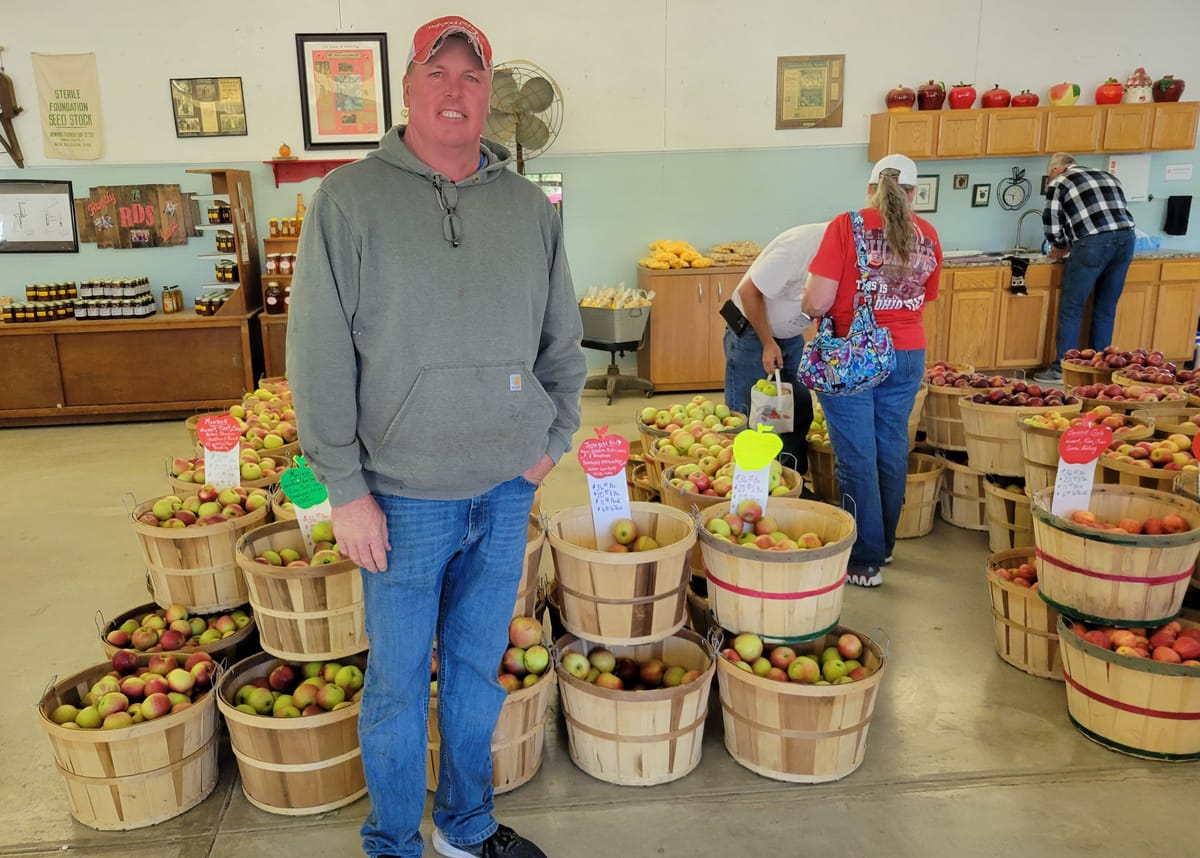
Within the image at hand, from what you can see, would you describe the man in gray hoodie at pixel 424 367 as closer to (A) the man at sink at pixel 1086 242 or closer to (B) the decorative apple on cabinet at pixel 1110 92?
(A) the man at sink at pixel 1086 242

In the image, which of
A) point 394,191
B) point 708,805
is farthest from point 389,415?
point 708,805

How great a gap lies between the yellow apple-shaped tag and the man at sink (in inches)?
240

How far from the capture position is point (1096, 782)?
101 inches

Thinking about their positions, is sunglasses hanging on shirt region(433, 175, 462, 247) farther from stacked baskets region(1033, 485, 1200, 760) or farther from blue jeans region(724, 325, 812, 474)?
blue jeans region(724, 325, 812, 474)

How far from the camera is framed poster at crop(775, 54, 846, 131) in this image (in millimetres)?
8094

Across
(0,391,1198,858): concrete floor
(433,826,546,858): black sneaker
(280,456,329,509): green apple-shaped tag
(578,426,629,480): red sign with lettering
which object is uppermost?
(578,426,629,480): red sign with lettering

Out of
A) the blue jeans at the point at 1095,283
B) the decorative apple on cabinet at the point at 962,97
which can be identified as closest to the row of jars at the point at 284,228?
the decorative apple on cabinet at the point at 962,97

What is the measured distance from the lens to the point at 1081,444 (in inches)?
112

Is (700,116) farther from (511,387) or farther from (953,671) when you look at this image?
(511,387)

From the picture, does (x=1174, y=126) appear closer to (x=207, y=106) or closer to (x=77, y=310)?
(x=207, y=106)

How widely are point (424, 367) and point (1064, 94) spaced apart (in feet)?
27.5

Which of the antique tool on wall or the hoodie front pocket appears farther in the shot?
the antique tool on wall

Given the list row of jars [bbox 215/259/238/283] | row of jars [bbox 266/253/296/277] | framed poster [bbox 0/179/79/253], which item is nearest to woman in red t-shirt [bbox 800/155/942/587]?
row of jars [bbox 266/253/296/277]

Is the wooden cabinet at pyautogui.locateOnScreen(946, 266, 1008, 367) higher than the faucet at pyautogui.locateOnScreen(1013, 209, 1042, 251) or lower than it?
lower
